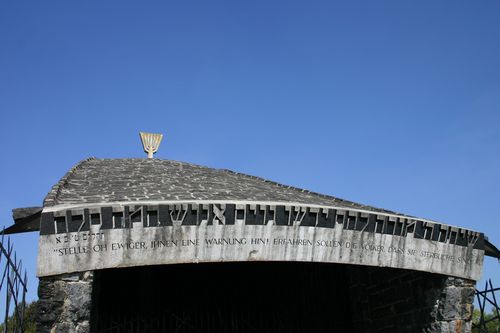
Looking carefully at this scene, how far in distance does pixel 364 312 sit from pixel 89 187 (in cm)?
581

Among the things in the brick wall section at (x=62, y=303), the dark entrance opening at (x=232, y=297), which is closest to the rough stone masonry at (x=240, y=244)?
the brick wall section at (x=62, y=303)

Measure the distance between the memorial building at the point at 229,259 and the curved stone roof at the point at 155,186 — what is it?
1.8 inches

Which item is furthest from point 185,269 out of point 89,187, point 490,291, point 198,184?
point 490,291

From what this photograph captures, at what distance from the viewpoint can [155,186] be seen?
1009cm

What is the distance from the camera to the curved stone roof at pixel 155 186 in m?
8.59

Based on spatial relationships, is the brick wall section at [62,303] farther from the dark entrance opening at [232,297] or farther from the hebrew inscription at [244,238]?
the dark entrance opening at [232,297]

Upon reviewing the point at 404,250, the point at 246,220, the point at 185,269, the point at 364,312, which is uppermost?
the point at 246,220

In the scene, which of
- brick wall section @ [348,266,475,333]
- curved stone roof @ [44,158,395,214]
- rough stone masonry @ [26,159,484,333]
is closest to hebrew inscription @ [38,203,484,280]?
rough stone masonry @ [26,159,484,333]

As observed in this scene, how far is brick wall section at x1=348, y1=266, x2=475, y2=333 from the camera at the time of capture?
376 inches

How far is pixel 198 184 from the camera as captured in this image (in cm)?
1106

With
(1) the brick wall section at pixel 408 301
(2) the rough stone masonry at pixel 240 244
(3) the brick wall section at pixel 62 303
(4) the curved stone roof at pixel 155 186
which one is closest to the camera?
(3) the brick wall section at pixel 62 303

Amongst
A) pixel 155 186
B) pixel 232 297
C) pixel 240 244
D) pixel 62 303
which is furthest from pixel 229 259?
pixel 232 297

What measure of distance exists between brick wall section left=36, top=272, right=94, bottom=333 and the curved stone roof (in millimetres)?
1043

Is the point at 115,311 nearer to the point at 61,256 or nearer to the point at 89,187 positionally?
the point at 89,187
